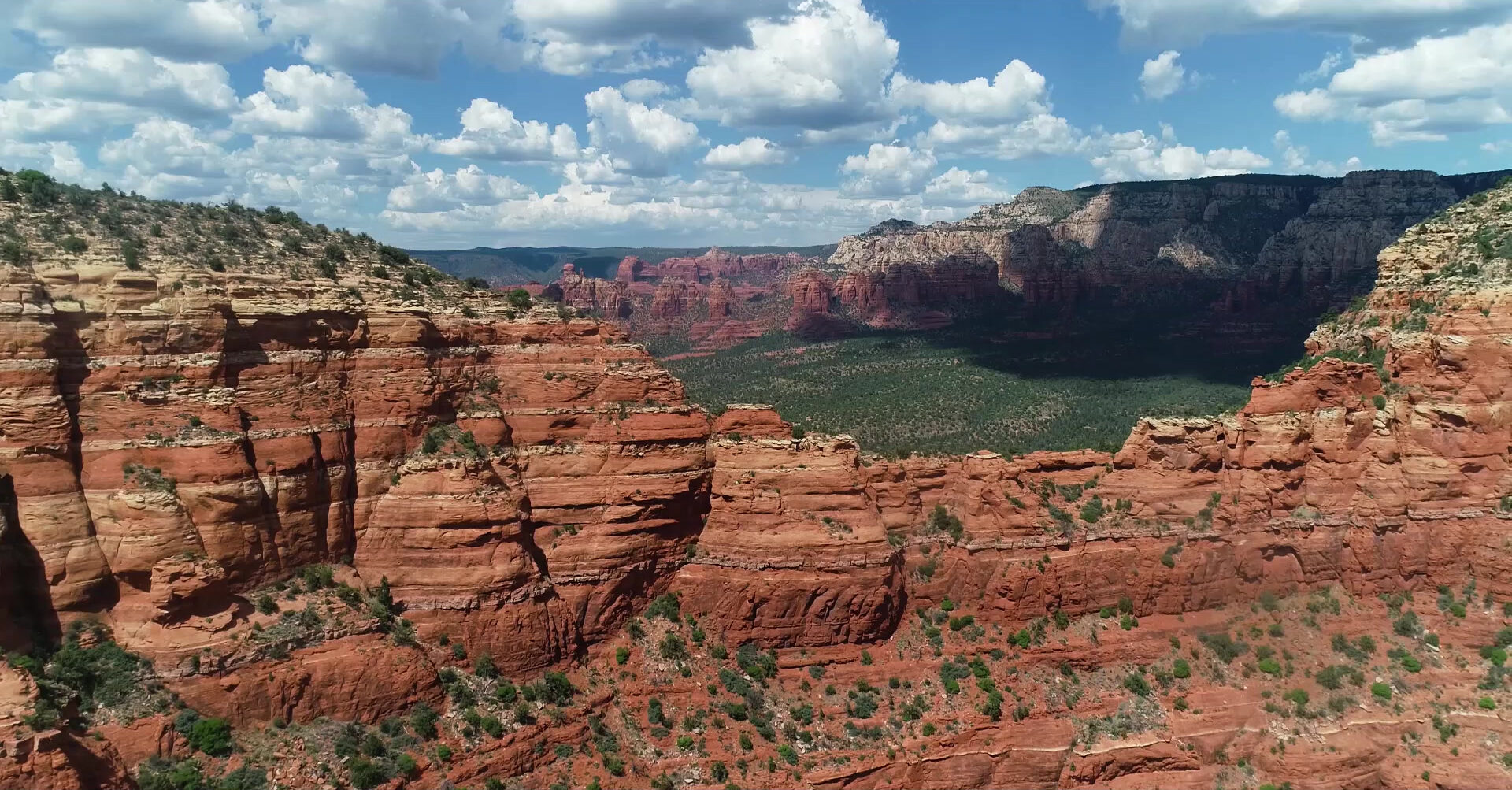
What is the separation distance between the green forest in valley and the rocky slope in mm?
8490

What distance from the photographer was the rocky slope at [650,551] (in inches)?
1101

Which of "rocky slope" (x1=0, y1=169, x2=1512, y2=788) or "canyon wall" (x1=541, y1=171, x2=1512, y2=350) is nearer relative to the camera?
"rocky slope" (x1=0, y1=169, x2=1512, y2=788)

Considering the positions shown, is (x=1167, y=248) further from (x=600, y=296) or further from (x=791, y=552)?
(x=791, y=552)

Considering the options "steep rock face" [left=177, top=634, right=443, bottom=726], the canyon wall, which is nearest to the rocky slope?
"steep rock face" [left=177, top=634, right=443, bottom=726]

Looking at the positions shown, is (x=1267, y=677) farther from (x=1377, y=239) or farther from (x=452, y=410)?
(x=1377, y=239)

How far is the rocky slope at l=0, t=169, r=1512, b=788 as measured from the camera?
28.0m

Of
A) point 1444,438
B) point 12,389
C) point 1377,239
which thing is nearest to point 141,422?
point 12,389

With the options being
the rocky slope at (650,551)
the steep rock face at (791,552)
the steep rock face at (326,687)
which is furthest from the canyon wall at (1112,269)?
the steep rock face at (326,687)

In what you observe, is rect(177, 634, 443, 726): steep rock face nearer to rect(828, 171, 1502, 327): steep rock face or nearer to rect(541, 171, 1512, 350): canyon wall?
rect(541, 171, 1512, 350): canyon wall

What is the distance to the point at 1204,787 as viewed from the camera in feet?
115

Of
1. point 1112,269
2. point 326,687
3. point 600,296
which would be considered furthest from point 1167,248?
point 326,687

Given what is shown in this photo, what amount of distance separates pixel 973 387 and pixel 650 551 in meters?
55.3

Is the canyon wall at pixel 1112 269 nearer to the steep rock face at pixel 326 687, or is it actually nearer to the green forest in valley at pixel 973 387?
the green forest in valley at pixel 973 387

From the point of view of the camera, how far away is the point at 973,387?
85.6 m
